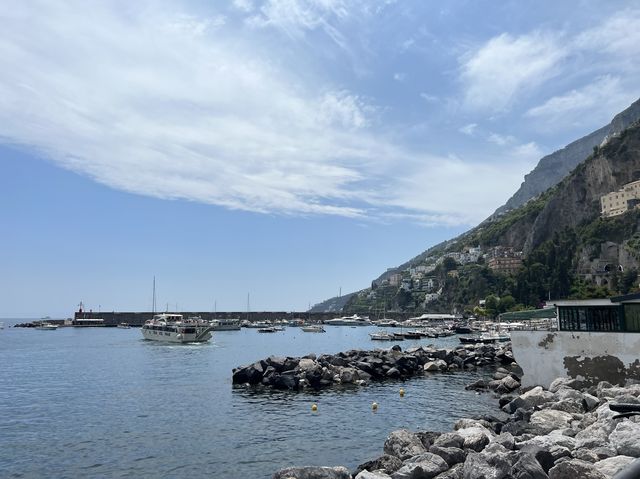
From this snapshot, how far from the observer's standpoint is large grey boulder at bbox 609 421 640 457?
1438 centimetres

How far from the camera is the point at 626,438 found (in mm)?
15023

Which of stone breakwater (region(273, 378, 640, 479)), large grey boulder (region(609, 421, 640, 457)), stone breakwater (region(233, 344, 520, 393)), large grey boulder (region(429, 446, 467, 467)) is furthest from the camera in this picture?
stone breakwater (region(233, 344, 520, 393))

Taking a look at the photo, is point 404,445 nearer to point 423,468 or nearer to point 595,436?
point 423,468

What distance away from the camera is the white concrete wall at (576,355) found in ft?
90.7

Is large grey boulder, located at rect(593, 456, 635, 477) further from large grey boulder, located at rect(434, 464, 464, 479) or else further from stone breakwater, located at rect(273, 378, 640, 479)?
large grey boulder, located at rect(434, 464, 464, 479)

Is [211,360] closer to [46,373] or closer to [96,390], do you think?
[46,373]

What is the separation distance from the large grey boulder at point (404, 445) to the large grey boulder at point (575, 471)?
659 centimetres

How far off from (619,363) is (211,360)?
48232 millimetres

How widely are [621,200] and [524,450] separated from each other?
167m

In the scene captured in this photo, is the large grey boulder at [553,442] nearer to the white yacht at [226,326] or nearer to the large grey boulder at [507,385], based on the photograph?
the large grey boulder at [507,385]

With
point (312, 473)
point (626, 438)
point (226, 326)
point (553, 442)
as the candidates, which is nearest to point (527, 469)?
point (553, 442)

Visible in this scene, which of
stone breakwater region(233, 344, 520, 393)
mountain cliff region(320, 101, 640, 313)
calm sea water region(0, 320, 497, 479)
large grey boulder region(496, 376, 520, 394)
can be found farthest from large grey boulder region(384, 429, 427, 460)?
mountain cliff region(320, 101, 640, 313)

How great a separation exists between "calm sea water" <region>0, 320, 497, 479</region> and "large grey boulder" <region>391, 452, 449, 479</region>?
5.39 meters

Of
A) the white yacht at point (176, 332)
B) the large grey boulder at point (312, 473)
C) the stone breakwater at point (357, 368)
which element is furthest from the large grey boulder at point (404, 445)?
the white yacht at point (176, 332)
